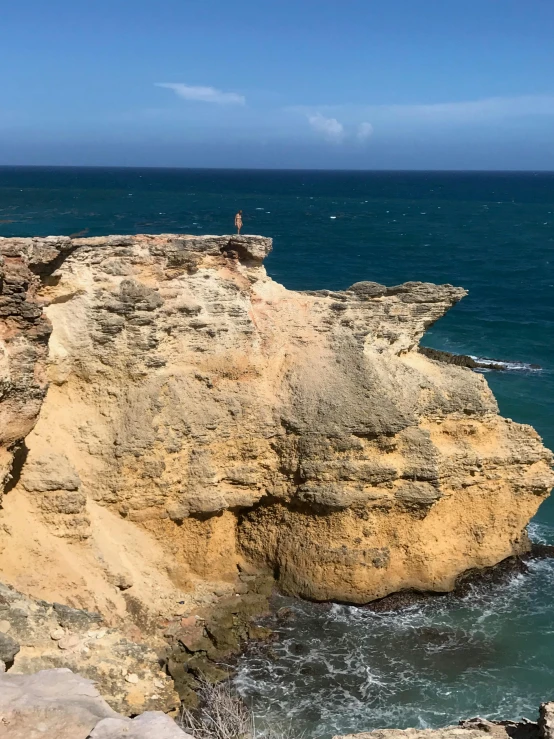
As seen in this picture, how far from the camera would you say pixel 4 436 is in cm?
1334

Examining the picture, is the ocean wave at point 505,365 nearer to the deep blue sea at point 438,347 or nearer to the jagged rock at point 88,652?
the deep blue sea at point 438,347

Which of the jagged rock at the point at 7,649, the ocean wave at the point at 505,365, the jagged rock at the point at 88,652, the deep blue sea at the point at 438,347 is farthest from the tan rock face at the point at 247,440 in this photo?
the ocean wave at the point at 505,365

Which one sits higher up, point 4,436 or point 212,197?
point 212,197

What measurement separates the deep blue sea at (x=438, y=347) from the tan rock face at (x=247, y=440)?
1377 millimetres

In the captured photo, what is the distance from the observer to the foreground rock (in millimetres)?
6238

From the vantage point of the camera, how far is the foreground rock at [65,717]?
6.24 meters

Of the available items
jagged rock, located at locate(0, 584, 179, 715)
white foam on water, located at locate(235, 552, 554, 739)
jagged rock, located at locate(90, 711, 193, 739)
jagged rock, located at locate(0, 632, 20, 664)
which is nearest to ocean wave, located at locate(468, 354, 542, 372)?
white foam on water, located at locate(235, 552, 554, 739)

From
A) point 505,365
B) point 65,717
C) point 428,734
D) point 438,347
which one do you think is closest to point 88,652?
point 65,717

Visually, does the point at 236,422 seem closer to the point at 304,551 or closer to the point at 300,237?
the point at 304,551

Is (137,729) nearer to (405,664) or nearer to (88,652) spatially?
(88,652)

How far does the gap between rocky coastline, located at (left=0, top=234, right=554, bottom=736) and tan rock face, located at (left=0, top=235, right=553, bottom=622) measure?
5cm

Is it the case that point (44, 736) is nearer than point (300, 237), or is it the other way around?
point (44, 736)

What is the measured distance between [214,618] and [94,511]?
4.02 m

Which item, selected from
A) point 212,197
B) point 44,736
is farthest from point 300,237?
point 44,736
